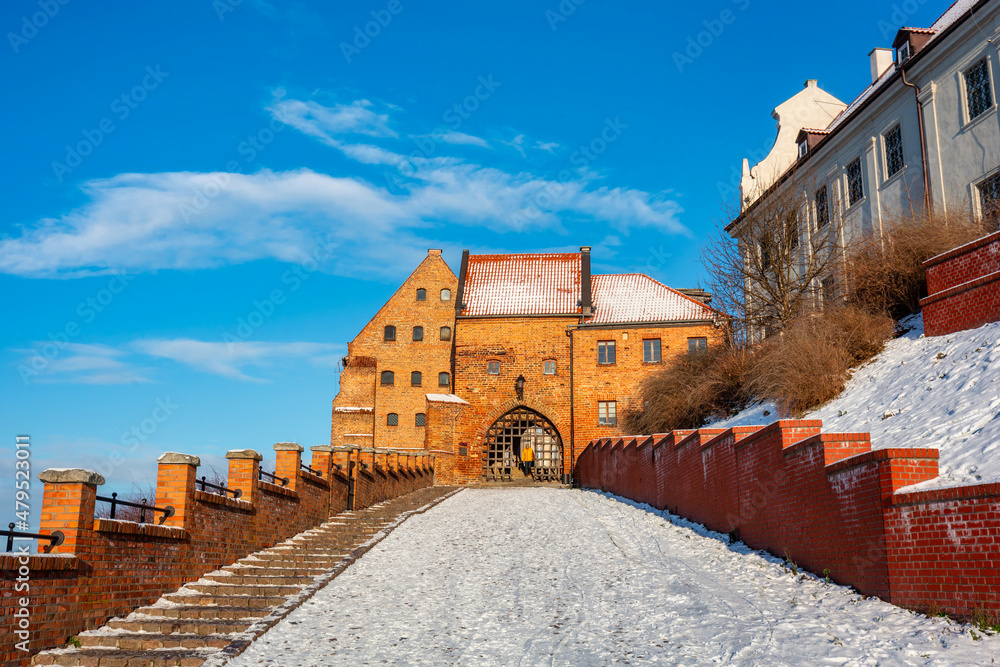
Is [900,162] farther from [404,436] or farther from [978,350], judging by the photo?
[404,436]

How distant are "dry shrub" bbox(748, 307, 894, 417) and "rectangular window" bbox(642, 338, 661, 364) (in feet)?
59.2

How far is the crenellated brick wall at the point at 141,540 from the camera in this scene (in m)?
7.57

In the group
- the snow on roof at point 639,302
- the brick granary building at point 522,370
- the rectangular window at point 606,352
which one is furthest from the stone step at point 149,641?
the snow on roof at point 639,302

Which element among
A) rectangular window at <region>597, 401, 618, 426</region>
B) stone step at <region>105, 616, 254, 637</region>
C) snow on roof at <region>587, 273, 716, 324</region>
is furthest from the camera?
snow on roof at <region>587, 273, 716, 324</region>

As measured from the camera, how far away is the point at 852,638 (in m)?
7.18

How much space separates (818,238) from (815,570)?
18.4 m

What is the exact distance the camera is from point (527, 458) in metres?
34.5

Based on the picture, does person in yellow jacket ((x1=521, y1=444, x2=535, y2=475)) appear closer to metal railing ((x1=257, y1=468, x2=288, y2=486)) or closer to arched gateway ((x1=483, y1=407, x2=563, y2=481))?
arched gateway ((x1=483, y1=407, x2=563, y2=481))

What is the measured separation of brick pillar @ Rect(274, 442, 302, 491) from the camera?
578 inches

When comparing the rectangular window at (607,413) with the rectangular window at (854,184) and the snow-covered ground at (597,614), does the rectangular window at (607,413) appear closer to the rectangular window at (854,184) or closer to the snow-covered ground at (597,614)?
the rectangular window at (854,184)

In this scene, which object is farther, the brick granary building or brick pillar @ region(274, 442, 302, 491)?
the brick granary building

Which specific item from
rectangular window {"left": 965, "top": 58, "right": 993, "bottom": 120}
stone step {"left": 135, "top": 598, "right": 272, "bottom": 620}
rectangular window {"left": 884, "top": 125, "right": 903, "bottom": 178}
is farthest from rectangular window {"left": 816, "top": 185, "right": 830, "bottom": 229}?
stone step {"left": 135, "top": 598, "right": 272, "bottom": 620}

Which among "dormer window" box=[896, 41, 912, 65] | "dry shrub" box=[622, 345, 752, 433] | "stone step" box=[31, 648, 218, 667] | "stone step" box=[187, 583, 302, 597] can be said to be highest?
"dormer window" box=[896, 41, 912, 65]

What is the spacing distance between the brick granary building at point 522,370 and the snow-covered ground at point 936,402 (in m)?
19.3
